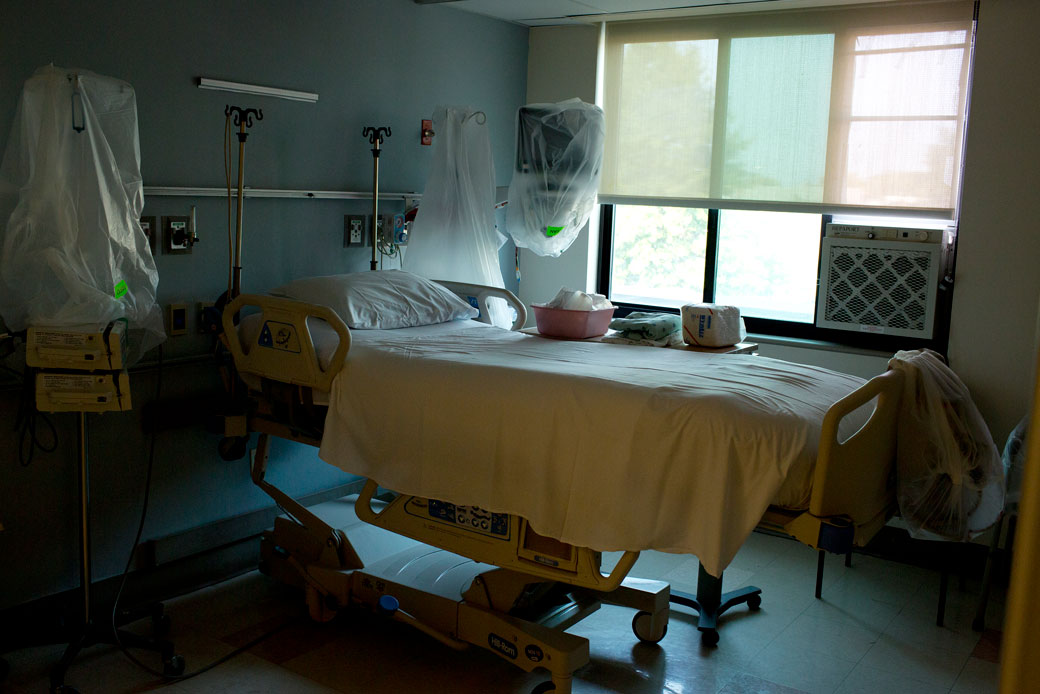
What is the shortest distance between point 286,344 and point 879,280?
2606 millimetres

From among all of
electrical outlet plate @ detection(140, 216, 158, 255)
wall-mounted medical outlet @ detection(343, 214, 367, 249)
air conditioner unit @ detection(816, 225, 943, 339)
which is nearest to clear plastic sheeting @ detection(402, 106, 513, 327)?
wall-mounted medical outlet @ detection(343, 214, 367, 249)

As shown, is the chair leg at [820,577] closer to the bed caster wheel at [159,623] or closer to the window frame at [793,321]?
the window frame at [793,321]

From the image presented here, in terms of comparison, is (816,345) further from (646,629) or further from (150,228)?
(150,228)

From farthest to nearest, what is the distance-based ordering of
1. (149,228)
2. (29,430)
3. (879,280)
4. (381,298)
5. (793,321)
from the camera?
(793,321) < (879,280) < (381,298) < (149,228) < (29,430)

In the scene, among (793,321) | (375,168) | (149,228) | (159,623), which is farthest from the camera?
(793,321)

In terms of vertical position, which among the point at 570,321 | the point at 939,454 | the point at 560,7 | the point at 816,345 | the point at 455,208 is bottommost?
the point at 939,454

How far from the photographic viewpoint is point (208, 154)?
10.8 feet

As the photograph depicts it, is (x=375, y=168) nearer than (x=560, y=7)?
Yes

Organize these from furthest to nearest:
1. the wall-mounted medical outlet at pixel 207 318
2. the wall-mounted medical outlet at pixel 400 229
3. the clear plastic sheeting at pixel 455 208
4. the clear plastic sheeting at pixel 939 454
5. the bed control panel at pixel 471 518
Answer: the wall-mounted medical outlet at pixel 400 229, the clear plastic sheeting at pixel 455 208, the wall-mounted medical outlet at pixel 207 318, the bed control panel at pixel 471 518, the clear plastic sheeting at pixel 939 454

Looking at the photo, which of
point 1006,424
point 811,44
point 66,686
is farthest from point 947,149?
point 66,686

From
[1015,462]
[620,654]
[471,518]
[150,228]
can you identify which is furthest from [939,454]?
[150,228]

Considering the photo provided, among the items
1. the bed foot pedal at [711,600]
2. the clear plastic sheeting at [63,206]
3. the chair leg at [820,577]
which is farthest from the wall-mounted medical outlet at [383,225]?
the chair leg at [820,577]

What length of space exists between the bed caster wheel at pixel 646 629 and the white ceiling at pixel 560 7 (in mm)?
2660

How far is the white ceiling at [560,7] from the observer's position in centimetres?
408
